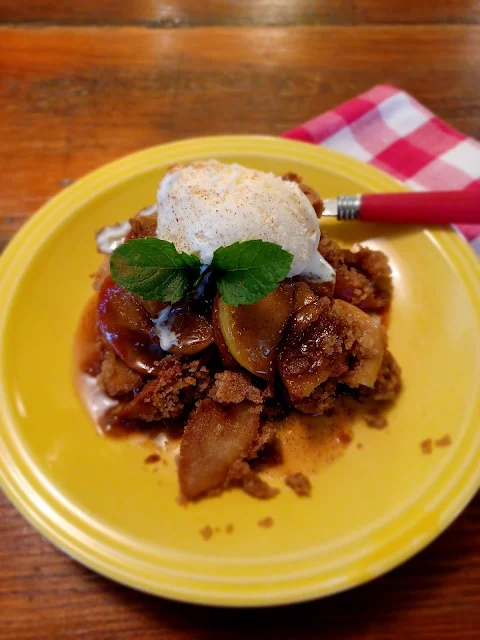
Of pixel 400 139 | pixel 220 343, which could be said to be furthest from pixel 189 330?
pixel 400 139

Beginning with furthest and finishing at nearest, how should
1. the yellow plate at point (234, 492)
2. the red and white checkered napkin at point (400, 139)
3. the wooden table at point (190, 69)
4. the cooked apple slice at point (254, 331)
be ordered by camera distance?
the wooden table at point (190, 69) → the red and white checkered napkin at point (400, 139) → the cooked apple slice at point (254, 331) → the yellow plate at point (234, 492)

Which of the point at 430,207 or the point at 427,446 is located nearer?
the point at 427,446

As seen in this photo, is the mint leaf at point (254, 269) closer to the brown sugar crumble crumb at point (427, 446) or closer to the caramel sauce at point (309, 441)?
the caramel sauce at point (309, 441)

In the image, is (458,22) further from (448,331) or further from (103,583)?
(103,583)

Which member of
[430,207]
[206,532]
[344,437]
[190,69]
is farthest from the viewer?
[190,69]

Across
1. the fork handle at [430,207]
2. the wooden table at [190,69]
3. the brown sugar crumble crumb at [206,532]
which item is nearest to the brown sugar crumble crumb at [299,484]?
the brown sugar crumble crumb at [206,532]

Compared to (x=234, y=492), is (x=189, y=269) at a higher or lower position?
higher

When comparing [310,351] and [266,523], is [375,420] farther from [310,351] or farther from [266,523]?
[266,523]

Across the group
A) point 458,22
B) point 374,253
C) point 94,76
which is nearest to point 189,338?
point 374,253
